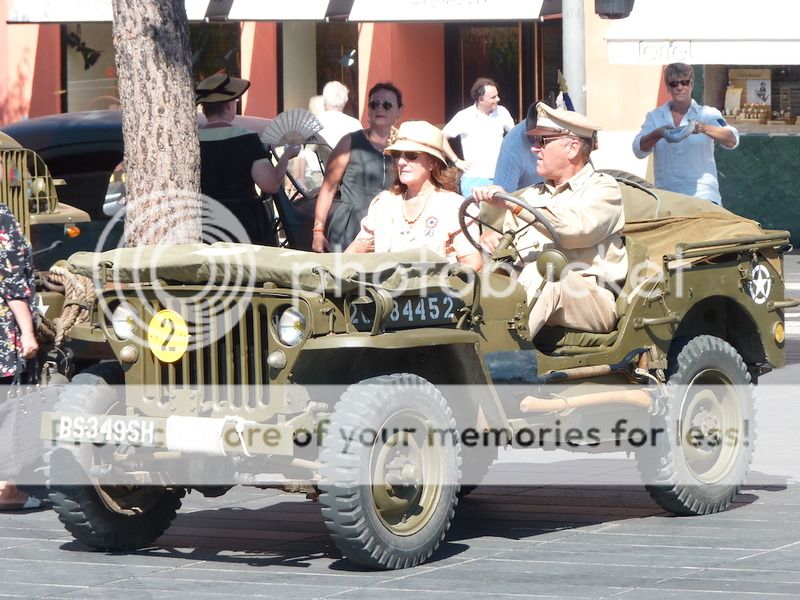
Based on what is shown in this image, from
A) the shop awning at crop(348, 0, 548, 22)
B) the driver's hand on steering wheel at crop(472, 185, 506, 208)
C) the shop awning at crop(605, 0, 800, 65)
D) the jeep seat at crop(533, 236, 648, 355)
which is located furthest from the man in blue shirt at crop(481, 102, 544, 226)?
the shop awning at crop(348, 0, 548, 22)

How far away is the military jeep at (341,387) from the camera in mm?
6684

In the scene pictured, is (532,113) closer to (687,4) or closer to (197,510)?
(197,510)

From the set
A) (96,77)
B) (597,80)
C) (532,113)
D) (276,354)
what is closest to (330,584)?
(276,354)

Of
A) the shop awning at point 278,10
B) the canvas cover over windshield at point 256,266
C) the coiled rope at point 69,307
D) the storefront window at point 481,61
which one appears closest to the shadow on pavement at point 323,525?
the coiled rope at point 69,307

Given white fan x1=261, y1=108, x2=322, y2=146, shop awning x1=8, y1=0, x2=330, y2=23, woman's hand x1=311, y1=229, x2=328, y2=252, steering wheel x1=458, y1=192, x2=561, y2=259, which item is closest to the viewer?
steering wheel x1=458, y1=192, x2=561, y2=259

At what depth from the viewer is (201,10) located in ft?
76.7

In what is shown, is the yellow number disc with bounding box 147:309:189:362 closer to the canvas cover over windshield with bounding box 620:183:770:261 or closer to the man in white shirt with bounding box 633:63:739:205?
the canvas cover over windshield with bounding box 620:183:770:261

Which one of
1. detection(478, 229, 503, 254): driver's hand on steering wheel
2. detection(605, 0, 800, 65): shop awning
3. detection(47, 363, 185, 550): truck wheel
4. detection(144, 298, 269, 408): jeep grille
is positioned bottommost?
detection(47, 363, 185, 550): truck wheel

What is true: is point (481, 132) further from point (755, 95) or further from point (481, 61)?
point (481, 61)

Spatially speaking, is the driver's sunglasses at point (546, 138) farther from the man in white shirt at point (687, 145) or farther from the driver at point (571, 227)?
the man in white shirt at point (687, 145)

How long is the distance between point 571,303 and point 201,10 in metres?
16.5

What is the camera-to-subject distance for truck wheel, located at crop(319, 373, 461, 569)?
21.7 ft

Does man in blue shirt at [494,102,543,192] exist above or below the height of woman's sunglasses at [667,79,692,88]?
below

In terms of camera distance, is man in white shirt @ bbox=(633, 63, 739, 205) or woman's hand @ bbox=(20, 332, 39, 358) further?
man in white shirt @ bbox=(633, 63, 739, 205)
